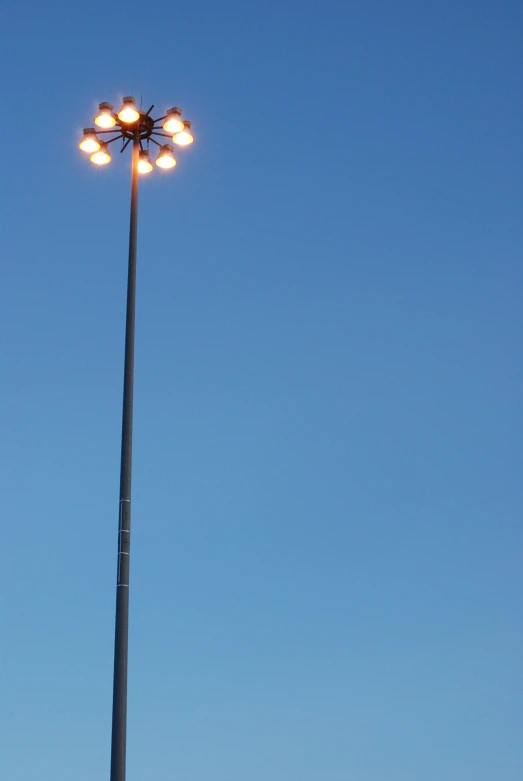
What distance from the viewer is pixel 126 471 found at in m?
15.6

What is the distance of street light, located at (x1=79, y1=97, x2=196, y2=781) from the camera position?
14.1 meters

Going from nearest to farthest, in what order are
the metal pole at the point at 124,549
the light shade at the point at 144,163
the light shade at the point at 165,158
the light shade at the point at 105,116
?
1. the metal pole at the point at 124,549
2. the light shade at the point at 105,116
3. the light shade at the point at 165,158
4. the light shade at the point at 144,163

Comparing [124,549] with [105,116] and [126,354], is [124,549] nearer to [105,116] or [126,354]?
[126,354]

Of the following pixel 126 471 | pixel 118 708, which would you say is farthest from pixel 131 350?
pixel 118 708

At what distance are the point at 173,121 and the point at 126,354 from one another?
3706 mm

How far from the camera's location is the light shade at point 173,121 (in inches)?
681

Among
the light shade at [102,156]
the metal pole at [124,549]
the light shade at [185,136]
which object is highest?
the light shade at [185,136]

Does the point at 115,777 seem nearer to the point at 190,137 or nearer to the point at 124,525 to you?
the point at 124,525

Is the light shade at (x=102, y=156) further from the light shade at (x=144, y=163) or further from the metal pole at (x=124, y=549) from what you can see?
the light shade at (x=144, y=163)

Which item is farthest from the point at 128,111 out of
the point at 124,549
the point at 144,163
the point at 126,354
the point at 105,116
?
the point at 124,549

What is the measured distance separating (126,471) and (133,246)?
3573 mm

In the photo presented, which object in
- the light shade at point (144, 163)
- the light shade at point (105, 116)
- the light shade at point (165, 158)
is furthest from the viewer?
the light shade at point (144, 163)

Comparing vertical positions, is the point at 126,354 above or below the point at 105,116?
below

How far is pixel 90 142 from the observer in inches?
686
